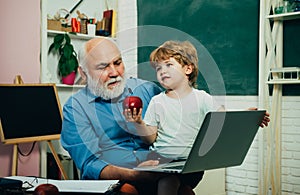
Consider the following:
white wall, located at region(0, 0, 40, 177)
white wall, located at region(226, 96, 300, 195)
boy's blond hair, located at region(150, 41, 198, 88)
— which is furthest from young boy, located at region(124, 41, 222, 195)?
white wall, located at region(0, 0, 40, 177)

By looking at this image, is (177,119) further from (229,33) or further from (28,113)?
(229,33)

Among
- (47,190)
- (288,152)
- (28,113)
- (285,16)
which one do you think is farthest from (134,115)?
(288,152)

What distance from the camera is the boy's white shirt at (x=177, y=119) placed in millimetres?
1595

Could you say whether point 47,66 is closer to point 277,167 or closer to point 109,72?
point 277,167

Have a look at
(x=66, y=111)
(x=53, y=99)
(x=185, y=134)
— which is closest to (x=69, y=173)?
(x=53, y=99)

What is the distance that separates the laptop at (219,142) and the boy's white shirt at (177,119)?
0.09 m

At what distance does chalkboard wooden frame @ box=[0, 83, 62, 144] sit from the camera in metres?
3.39

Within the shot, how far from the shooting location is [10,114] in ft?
11.2

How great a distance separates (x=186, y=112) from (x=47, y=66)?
9.38 feet

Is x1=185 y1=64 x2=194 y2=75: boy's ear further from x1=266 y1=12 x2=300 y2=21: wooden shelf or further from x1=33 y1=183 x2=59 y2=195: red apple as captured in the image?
x1=266 y1=12 x2=300 y2=21: wooden shelf

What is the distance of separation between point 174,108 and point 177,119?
45mm

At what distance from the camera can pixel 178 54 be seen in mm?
1606

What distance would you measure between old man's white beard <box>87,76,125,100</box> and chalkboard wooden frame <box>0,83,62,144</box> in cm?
189

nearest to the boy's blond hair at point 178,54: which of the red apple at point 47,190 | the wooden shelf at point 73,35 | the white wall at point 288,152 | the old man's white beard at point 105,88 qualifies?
the old man's white beard at point 105,88
